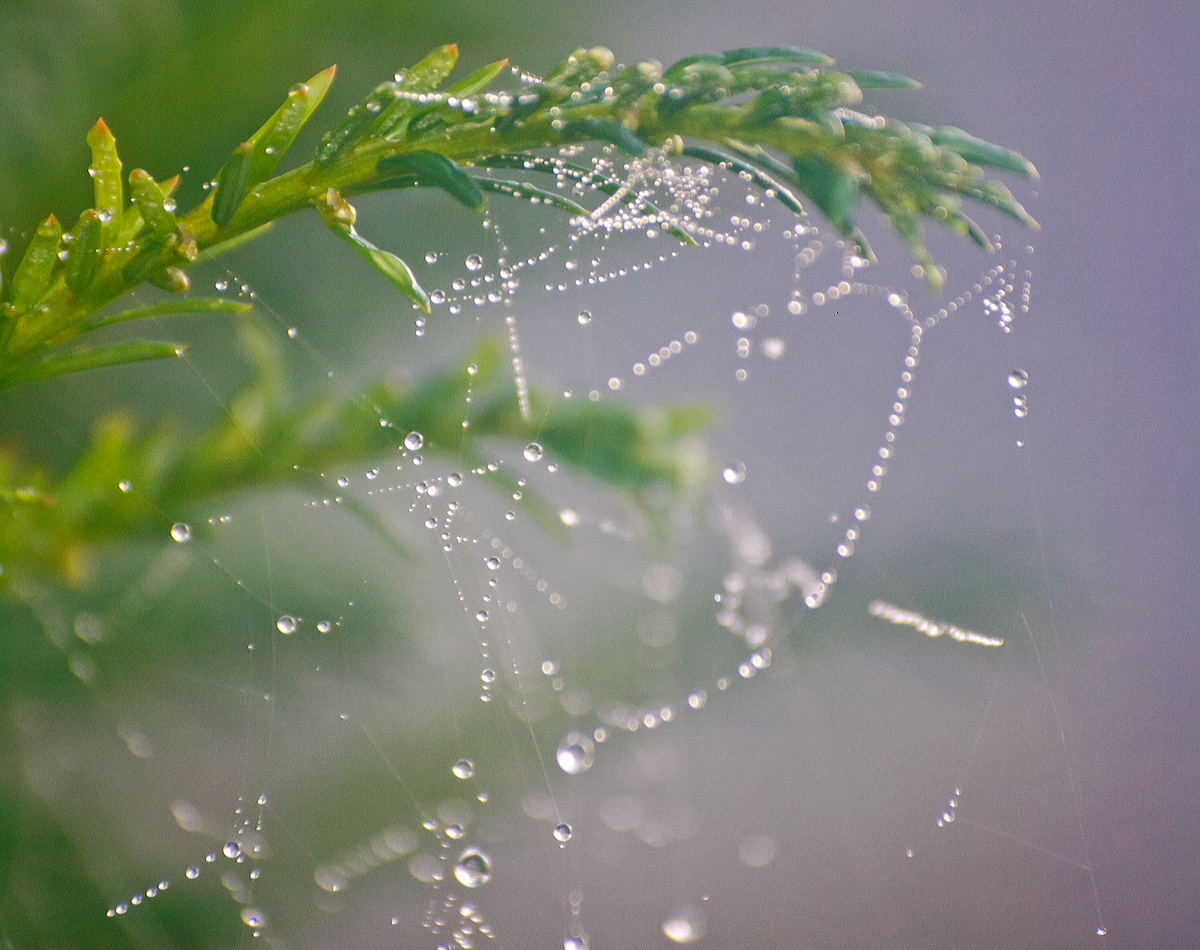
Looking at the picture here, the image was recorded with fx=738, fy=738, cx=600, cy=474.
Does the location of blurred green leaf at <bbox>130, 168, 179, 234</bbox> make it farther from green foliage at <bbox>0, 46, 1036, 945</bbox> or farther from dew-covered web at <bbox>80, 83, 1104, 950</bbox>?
dew-covered web at <bbox>80, 83, 1104, 950</bbox>

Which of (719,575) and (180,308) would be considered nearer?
(180,308)

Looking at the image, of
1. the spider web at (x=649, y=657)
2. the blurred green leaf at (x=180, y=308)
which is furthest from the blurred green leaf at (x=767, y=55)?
the spider web at (x=649, y=657)

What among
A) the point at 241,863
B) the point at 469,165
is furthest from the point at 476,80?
the point at 241,863

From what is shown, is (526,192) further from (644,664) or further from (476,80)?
(644,664)

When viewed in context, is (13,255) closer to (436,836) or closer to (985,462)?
(436,836)

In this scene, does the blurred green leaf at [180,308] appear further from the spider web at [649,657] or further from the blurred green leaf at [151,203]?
the spider web at [649,657]

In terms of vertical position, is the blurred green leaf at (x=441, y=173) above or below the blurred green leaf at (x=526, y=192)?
above

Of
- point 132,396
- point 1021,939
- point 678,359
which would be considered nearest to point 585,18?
point 678,359

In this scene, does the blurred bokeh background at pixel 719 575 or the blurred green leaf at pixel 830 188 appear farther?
the blurred bokeh background at pixel 719 575
